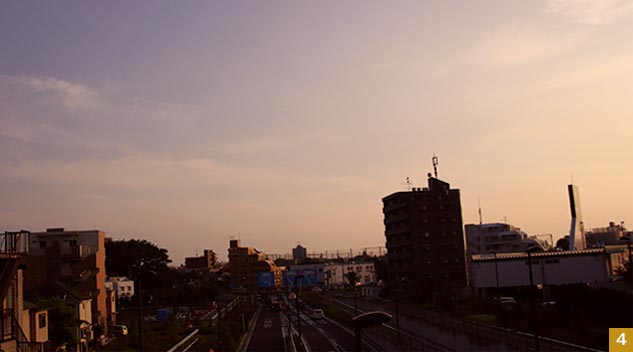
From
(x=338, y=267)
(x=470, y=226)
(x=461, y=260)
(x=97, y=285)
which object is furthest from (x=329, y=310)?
(x=338, y=267)

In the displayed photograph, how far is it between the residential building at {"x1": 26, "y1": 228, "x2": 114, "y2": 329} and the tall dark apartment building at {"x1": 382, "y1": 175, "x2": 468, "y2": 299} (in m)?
41.1

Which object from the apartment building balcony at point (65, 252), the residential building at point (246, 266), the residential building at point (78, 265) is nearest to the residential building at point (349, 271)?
the residential building at point (246, 266)

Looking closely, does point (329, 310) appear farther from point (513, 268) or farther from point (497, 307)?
point (497, 307)

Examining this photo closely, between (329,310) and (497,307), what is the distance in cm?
3130

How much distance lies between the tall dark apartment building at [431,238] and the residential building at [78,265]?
41145 mm

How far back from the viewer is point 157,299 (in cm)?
10531

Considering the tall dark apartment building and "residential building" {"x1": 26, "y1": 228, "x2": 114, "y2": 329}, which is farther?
the tall dark apartment building

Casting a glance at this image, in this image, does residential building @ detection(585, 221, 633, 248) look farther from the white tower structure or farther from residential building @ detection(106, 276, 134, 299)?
residential building @ detection(106, 276, 134, 299)

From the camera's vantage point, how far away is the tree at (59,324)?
1612 inches

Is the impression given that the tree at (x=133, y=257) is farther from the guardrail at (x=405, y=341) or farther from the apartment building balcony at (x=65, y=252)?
the guardrail at (x=405, y=341)

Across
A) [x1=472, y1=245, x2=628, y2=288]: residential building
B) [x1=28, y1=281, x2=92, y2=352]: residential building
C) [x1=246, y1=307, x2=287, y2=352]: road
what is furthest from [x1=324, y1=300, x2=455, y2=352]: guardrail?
[x1=472, y1=245, x2=628, y2=288]: residential building

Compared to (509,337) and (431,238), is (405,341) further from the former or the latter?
(431,238)

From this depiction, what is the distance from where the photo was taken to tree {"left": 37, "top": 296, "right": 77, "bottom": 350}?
4094 cm

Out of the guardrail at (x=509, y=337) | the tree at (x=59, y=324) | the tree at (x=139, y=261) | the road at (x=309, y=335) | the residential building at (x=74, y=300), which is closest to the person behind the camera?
the guardrail at (x=509, y=337)
